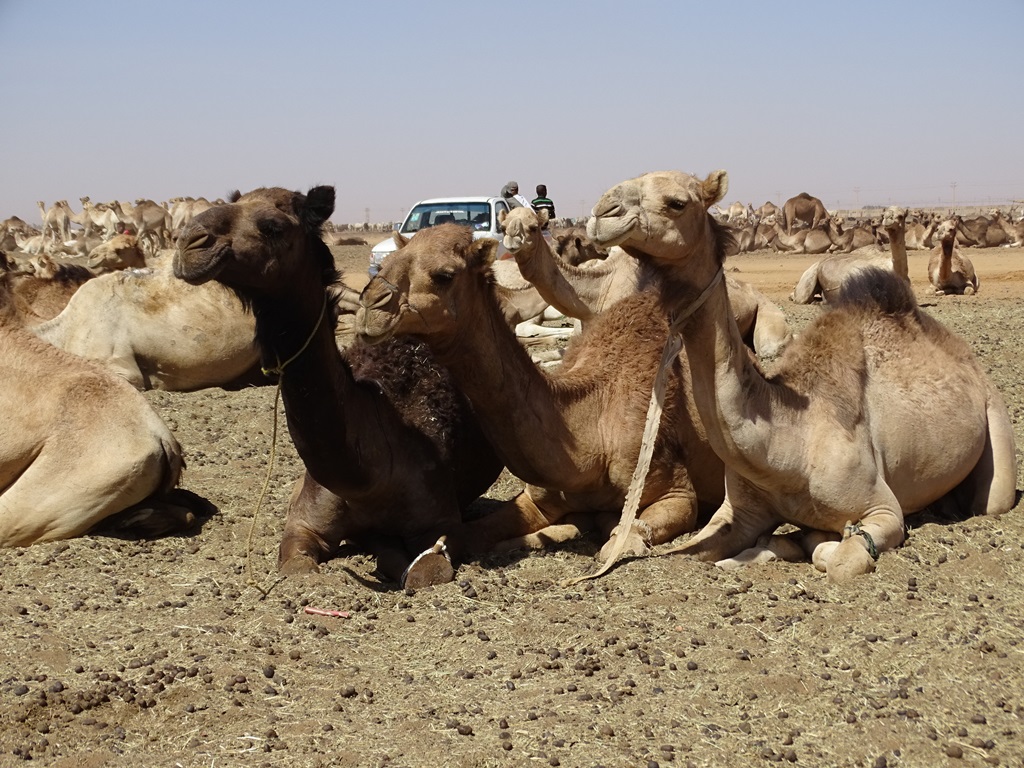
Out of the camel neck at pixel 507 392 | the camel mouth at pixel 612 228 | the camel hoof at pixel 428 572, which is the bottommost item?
the camel hoof at pixel 428 572

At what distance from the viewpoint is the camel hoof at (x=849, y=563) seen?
524 centimetres

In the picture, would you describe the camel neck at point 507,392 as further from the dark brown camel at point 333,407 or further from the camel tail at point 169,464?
the camel tail at point 169,464

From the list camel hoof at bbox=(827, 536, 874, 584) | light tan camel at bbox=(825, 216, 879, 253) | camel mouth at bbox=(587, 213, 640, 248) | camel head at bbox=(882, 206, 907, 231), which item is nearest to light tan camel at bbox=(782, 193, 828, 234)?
light tan camel at bbox=(825, 216, 879, 253)

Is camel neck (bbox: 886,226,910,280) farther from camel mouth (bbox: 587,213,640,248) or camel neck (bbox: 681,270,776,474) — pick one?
camel mouth (bbox: 587,213,640,248)

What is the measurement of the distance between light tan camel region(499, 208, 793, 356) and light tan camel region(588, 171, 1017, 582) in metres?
0.33

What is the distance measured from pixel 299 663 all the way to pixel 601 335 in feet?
9.31

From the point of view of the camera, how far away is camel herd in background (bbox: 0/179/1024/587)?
17.1ft

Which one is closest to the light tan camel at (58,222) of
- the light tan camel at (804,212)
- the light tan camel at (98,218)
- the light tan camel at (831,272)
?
the light tan camel at (98,218)

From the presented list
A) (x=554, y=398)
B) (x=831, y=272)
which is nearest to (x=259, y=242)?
(x=554, y=398)

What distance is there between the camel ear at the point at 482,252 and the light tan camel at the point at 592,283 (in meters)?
0.73

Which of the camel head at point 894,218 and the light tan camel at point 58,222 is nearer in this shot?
the camel head at point 894,218

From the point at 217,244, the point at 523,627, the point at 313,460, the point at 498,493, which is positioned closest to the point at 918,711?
the point at 523,627

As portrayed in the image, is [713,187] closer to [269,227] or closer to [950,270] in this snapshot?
[269,227]

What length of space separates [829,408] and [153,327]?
7.16 meters
